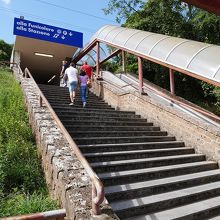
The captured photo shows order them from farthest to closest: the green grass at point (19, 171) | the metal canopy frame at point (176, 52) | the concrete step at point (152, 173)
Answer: the metal canopy frame at point (176, 52) → the concrete step at point (152, 173) → the green grass at point (19, 171)

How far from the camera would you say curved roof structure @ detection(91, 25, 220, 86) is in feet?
24.0

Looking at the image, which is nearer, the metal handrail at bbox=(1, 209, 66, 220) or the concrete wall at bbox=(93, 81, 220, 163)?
the metal handrail at bbox=(1, 209, 66, 220)

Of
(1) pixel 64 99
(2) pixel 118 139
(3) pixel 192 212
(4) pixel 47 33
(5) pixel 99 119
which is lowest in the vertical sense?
(3) pixel 192 212

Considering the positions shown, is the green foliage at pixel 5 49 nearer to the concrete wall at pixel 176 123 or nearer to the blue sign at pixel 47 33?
the blue sign at pixel 47 33

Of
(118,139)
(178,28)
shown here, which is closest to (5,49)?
(178,28)

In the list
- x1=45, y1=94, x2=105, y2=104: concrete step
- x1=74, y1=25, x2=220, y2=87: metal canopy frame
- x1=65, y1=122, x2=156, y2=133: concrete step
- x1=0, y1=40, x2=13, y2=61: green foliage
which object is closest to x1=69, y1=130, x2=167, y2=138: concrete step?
x1=65, y1=122, x2=156, y2=133: concrete step

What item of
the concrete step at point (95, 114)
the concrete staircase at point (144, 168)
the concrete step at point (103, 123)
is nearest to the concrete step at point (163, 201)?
the concrete staircase at point (144, 168)

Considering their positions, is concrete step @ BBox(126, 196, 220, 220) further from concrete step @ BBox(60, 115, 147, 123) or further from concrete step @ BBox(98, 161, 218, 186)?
Answer: concrete step @ BBox(60, 115, 147, 123)

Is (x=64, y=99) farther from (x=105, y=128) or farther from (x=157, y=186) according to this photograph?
(x=157, y=186)

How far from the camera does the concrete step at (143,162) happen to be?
225 inches

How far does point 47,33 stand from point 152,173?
45.9 feet

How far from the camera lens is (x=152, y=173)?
5844 millimetres

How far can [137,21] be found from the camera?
1914 cm

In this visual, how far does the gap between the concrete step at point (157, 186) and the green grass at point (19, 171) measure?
3.61 feet
